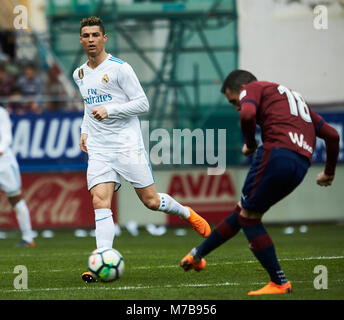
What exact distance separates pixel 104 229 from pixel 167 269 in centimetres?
147

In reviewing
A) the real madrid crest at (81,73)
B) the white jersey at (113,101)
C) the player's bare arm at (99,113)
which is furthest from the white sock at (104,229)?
the real madrid crest at (81,73)

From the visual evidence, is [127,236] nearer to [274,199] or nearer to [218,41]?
[218,41]

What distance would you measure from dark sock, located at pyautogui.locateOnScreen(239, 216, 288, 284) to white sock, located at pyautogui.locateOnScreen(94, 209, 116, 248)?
1.55 metres

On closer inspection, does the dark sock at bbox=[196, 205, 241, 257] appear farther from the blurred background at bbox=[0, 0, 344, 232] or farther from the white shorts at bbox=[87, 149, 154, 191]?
the blurred background at bbox=[0, 0, 344, 232]

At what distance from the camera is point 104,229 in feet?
27.0

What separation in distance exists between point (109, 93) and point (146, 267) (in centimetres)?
218

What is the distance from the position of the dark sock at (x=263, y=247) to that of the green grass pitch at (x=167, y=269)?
224mm

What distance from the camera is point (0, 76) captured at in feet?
61.5

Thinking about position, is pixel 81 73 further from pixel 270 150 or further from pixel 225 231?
pixel 270 150
